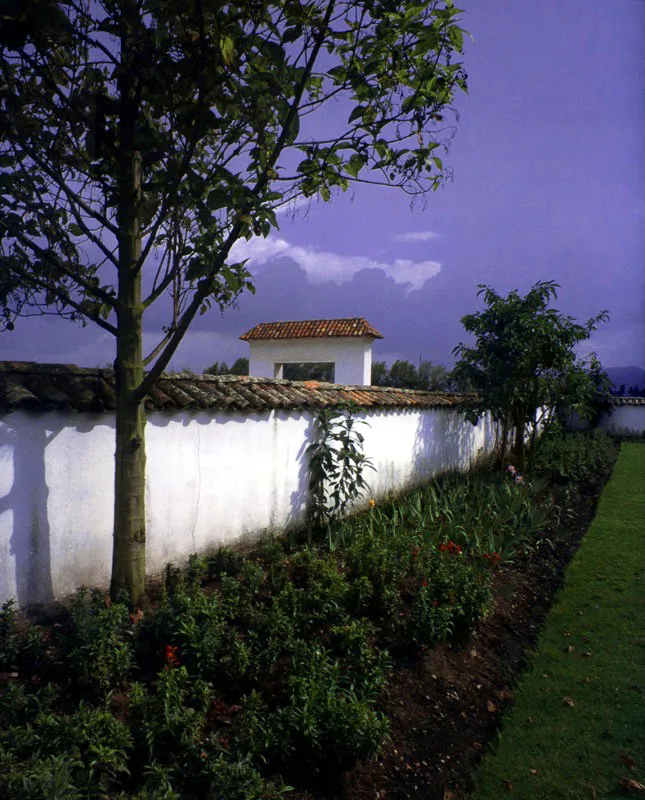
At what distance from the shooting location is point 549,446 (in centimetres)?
1363

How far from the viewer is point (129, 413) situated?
3.77 meters

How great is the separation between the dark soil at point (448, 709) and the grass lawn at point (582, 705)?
12 cm

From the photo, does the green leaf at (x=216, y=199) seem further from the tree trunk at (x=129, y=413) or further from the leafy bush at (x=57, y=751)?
the leafy bush at (x=57, y=751)

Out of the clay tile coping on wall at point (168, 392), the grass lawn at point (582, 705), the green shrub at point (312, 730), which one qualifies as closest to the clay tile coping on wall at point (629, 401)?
the clay tile coping on wall at point (168, 392)

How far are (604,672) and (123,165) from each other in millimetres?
5072

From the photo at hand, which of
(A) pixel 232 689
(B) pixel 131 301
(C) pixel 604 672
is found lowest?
(C) pixel 604 672

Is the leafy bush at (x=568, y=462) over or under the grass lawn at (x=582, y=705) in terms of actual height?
over

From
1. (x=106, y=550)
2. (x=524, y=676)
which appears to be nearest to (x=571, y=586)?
(x=524, y=676)

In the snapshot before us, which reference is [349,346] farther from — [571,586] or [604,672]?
[604,672]

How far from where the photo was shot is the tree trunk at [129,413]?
3746 millimetres

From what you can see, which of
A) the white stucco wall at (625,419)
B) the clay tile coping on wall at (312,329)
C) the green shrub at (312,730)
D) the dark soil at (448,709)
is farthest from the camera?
the white stucco wall at (625,419)

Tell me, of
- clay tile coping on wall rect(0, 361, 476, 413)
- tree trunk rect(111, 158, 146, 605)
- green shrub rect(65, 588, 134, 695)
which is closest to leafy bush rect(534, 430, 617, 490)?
clay tile coping on wall rect(0, 361, 476, 413)

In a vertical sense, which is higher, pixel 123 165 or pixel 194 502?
pixel 123 165

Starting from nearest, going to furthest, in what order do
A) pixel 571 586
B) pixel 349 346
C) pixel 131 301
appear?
pixel 131 301, pixel 571 586, pixel 349 346
